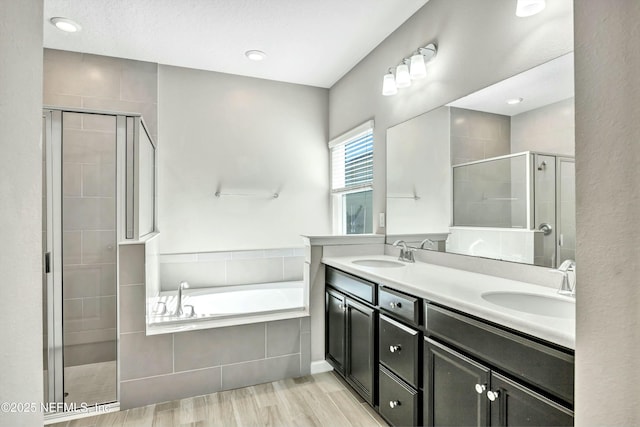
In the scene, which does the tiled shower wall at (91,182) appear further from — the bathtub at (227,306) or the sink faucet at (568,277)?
the sink faucet at (568,277)

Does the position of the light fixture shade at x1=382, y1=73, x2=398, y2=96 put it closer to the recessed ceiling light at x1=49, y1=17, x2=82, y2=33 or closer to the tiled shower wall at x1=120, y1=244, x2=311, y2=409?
the tiled shower wall at x1=120, y1=244, x2=311, y2=409

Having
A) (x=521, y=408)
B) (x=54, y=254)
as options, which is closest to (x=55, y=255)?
(x=54, y=254)

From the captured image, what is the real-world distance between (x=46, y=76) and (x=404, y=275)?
10.3ft

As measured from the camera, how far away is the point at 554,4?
1.41m

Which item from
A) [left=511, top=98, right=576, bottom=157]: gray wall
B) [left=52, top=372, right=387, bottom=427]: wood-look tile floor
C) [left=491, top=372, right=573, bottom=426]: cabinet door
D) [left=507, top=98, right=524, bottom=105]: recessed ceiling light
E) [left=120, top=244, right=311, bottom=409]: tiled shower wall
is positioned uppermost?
[left=507, top=98, right=524, bottom=105]: recessed ceiling light

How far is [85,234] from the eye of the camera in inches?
94.4

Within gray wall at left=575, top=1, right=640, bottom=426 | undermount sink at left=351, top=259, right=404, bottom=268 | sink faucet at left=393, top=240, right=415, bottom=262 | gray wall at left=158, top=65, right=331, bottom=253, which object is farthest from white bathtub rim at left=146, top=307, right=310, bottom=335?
gray wall at left=575, top=1, right=640, bottom=426

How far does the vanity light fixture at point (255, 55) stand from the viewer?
109 inches

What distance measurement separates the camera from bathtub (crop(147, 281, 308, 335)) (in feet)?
7.28

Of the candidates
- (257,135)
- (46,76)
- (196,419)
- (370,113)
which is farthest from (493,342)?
(46,76)

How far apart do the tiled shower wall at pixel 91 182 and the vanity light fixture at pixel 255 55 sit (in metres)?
0.89

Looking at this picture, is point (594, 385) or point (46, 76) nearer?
point (594, 385)

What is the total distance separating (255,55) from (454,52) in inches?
64.8

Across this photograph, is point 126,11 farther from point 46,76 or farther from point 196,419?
point 196,419
